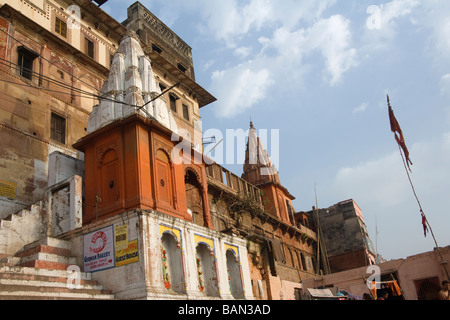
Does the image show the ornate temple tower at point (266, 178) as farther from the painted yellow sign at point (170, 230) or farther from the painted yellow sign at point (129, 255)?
the painted yellow sign at point (129, 255)

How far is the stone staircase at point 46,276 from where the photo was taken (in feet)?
27.4

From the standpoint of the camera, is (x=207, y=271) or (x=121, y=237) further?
(x=207, y=271)

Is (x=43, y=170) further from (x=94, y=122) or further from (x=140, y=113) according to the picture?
(x=140, y=113)

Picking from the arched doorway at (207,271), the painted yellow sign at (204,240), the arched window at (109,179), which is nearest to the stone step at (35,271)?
the arched window at (109,179)

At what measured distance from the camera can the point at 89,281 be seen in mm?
10867

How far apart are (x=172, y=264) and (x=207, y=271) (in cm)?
183

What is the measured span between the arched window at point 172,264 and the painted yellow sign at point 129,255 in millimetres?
1090

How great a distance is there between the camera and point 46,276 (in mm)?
9508

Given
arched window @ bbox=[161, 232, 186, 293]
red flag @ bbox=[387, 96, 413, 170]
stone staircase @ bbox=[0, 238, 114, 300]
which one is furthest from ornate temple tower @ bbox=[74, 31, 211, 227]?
red flag @ bbox=[387, 96, 413, 170]

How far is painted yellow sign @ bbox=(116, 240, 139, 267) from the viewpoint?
35.1 feet

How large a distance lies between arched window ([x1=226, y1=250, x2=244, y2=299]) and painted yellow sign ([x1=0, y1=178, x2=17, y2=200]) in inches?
306

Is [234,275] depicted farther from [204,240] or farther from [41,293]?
[41,293]

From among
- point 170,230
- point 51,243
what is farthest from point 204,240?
point 51,243
